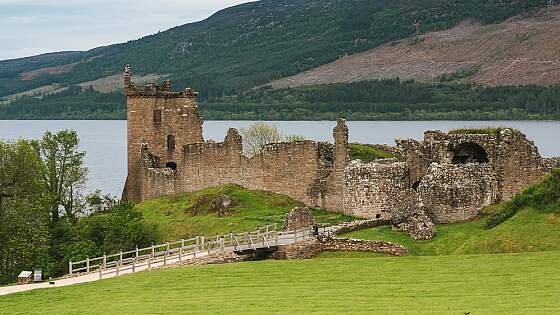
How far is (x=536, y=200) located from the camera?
125 ft

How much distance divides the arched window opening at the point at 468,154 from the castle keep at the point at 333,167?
0.05 metres

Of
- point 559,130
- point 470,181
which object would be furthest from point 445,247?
point 559,130

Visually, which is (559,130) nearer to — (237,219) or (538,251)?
(237,219)

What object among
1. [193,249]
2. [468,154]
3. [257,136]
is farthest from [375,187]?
[257,136]

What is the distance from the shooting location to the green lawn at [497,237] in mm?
35156

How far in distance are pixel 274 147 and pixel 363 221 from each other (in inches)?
493

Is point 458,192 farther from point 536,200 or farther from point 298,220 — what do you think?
point 298,220

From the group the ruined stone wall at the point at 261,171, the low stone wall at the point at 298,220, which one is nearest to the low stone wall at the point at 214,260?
the low stone wall at the point at 298,220

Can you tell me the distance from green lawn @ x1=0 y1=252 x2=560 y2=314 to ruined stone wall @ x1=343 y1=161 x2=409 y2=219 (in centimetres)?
1001

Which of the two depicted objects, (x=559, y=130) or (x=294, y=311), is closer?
(x=294, y=311)

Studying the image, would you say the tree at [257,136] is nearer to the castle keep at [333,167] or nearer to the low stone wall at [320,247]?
the castle keep at [333,167]

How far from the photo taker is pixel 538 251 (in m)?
34.4

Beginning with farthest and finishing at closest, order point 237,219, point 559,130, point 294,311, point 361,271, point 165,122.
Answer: point 559,130
point 165,122
point 237,219
point 361,271
point 294,311

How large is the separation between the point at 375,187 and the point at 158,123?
75.7ft
